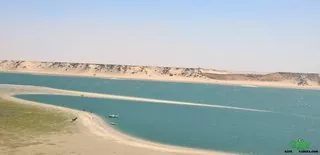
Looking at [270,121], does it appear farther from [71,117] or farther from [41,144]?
[41,144]

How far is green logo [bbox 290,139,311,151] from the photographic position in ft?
143

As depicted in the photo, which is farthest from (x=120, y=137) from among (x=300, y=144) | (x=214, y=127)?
(x=300, y=144)

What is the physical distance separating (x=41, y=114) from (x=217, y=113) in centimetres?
2687

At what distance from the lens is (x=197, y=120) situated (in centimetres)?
5947

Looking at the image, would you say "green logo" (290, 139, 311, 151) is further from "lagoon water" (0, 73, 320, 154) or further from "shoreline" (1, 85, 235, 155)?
"shoreline" (1, 85, 235, 155)

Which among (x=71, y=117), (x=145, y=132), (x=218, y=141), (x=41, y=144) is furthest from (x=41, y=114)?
(x=218, y=141)

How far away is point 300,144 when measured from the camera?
45000 mm

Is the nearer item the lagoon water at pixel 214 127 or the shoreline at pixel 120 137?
the shoreline at pixel 120 137

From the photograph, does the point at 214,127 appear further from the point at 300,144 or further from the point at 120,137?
the point at 120,137

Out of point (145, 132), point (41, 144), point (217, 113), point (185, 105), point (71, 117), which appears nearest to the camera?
point (41, 144)

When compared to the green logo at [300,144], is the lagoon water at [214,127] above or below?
above

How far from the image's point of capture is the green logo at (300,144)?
43.6 m

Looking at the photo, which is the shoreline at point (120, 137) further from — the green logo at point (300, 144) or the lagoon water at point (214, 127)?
the green logo at point (300, 144)

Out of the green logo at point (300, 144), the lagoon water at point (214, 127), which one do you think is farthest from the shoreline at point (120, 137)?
the green logo at point (300, 144)
